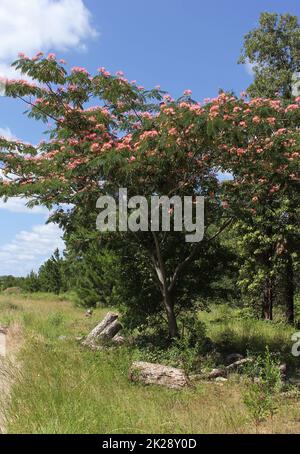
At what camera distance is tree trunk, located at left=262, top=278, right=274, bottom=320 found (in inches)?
712

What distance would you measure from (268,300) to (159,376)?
35.4 ft

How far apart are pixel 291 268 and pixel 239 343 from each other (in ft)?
20.7

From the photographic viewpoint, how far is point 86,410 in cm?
566

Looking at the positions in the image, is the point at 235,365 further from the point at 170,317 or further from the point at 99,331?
the point at 99,331

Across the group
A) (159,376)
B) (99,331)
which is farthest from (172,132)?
(99,331)

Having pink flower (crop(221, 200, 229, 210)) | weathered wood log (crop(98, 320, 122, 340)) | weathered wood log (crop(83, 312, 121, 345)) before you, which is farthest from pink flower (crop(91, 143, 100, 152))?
weathered wood log (crop(98, 320, 122, 340))

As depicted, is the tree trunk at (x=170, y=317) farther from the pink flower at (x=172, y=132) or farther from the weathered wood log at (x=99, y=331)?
the pink flower at (x=172, y=132)

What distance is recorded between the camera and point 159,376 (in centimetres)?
→ 813

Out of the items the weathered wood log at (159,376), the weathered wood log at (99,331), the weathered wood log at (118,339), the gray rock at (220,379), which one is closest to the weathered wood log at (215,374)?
the gray rock at (220,379)

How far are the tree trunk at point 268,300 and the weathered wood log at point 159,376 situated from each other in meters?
10.4

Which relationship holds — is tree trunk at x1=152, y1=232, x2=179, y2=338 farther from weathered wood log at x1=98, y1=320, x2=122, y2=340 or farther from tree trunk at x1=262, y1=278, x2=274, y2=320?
tree trunk at x1=262, y1=278, x2=274, y2=320

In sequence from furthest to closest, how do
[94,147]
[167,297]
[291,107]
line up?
[167,297] < [94,147] < [291,107]
